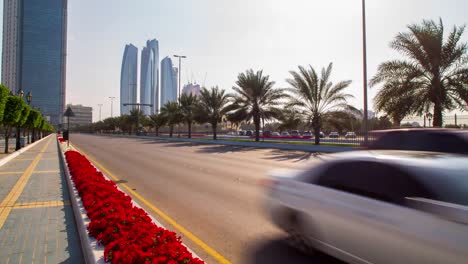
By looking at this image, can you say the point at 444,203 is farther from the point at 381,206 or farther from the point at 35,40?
the point at 35,40

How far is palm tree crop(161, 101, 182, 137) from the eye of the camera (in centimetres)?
4825

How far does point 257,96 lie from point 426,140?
27.4 meters

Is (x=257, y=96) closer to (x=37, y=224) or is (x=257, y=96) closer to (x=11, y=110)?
(x=11, y=110)

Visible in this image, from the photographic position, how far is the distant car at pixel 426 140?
5902 mm

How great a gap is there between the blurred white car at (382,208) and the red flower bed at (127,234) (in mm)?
1501

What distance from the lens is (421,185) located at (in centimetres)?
304

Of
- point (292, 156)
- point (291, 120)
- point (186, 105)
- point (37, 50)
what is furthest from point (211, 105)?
point (37, 50)

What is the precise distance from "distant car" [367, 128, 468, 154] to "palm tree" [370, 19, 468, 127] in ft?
43.3

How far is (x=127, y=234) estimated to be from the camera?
3.84m

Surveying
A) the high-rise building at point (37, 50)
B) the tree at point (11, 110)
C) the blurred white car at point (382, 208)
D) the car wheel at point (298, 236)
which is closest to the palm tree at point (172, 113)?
the tree at point (11, 110)

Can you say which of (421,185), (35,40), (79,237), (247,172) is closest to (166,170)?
(247,172)

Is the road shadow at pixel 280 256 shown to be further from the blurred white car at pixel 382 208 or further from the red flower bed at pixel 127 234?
the red flower bed at pixel 127 234

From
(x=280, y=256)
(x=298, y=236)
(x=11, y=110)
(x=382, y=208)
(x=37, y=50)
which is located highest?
(x=37, y=50)

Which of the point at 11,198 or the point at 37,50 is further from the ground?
the point at 37,50
